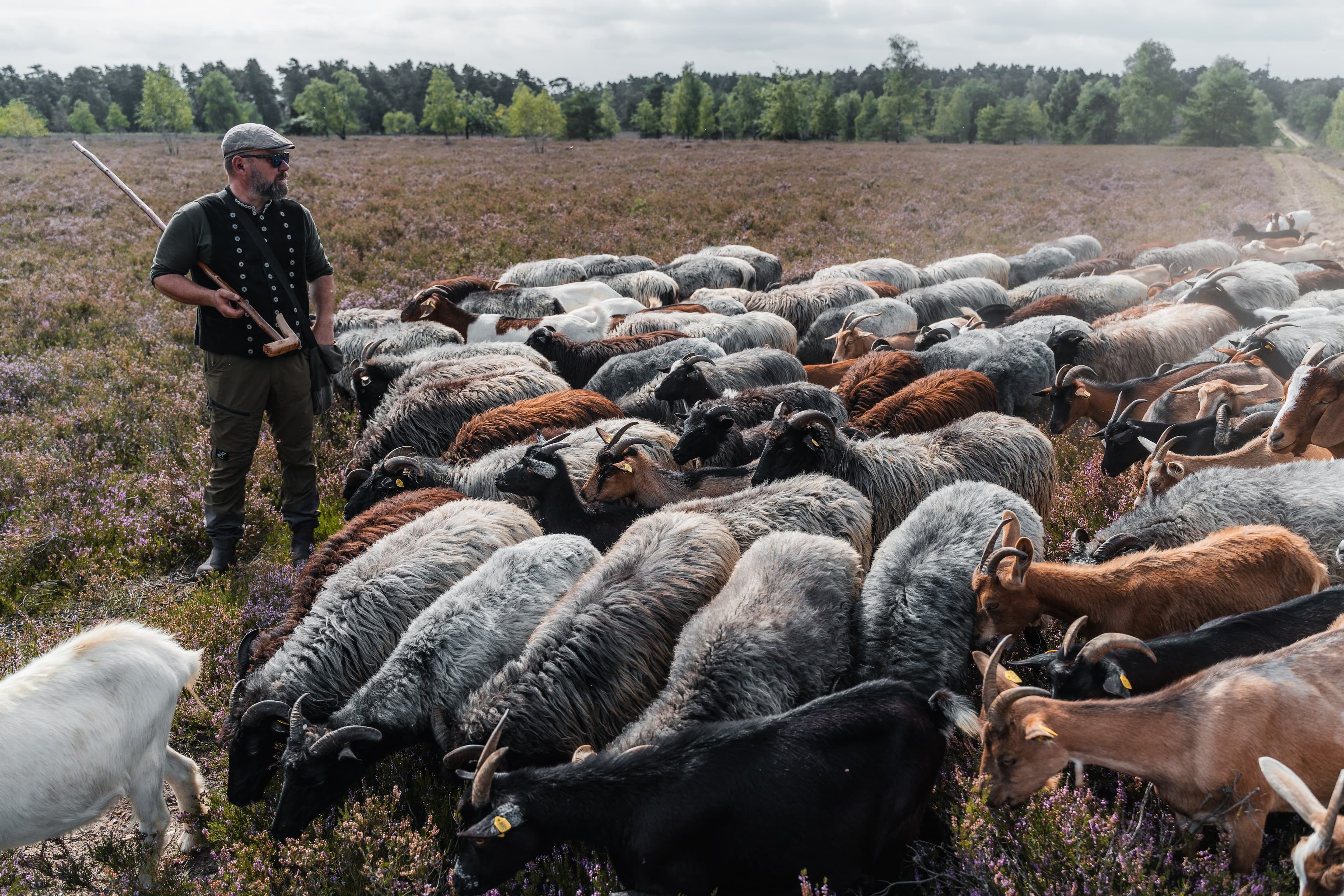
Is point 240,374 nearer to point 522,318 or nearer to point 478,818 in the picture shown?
point 478,818

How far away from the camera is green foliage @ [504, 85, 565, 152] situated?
5447cm

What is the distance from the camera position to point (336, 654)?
4.73 metres

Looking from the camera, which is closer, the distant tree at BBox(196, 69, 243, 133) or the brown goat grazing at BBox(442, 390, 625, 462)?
the brown goat grazing at BBox(442, 390, 625, 462)

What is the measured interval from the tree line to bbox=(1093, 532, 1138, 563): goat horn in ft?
171

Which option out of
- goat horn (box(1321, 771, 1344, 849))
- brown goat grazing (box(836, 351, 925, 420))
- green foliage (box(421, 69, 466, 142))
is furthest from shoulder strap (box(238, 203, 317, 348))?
green foliage (box(421, 69, 466, 142))

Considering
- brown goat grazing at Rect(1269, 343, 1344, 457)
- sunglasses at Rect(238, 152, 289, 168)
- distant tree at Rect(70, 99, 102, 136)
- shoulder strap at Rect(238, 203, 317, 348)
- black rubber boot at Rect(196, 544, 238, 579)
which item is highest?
distant tree at Rect(70, 99, 102, 136)

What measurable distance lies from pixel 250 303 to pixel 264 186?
868 mm

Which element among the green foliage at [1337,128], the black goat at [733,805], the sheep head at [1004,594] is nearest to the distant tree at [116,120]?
the black goat at [733,805]

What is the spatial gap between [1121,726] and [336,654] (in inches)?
165

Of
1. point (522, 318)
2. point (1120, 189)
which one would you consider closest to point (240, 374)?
point (522, 318)

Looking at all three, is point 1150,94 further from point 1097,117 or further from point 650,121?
point 650,121

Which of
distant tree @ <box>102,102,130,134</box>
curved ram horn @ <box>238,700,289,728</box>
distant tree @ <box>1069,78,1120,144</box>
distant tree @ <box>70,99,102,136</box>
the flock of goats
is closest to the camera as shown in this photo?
the flock of goats

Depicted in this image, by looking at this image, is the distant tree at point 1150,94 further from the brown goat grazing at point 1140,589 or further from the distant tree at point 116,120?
the distant tree at point 116,120

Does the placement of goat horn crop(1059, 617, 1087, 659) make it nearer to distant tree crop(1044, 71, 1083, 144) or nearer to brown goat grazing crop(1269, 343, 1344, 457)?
brown goat grazing crop(1269, 343, 1344, 457)
